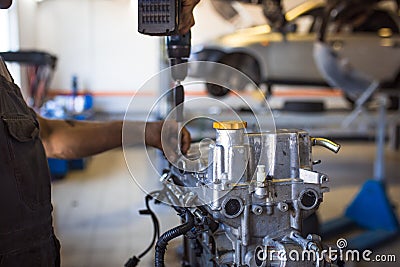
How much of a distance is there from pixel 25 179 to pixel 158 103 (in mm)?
413

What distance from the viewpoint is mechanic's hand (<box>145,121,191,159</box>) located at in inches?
38.2

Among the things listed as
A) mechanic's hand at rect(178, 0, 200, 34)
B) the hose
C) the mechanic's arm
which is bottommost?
the hose

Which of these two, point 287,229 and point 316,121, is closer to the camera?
point 287,229

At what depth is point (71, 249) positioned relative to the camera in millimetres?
2447

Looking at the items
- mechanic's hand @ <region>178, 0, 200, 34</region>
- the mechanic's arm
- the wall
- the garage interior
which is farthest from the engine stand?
the wall

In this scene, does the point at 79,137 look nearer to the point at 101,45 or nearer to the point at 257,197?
the point at 257,197

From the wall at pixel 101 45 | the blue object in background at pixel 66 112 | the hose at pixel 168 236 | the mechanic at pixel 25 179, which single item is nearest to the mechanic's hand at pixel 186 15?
the mechanic at pixel 25 179

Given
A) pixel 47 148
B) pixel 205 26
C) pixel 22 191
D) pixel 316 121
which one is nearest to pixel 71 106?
pixel 205 26

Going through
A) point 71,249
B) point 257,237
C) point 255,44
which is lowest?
point 71,249

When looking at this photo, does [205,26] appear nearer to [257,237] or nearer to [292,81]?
[292,81]

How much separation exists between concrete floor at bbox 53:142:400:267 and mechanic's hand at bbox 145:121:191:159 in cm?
6

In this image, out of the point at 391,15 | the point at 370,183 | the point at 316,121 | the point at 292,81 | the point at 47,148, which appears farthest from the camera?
the point at 292,81

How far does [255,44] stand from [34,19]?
10.6ft

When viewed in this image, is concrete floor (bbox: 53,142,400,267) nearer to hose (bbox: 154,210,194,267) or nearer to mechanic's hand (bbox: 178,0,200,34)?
hose (bbox: 154,210,194,267)
